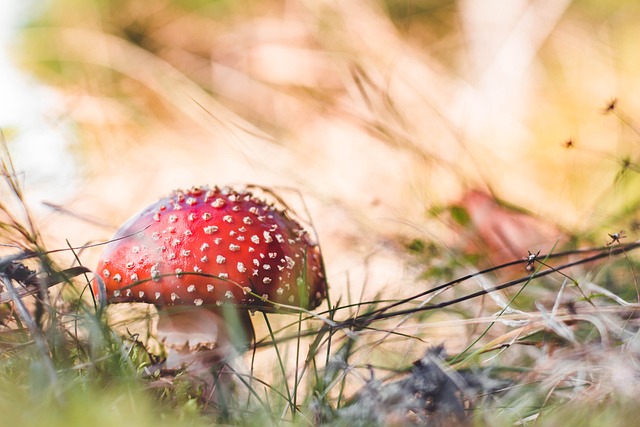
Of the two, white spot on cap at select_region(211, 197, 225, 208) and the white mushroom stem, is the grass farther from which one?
white spot on cap at select_region(211, 197, 225, 208)

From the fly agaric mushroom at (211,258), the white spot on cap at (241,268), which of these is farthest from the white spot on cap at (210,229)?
the white spot on cap at (241,268)

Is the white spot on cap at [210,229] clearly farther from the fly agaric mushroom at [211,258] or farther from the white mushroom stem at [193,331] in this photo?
the white mushroom stem at [193,331]

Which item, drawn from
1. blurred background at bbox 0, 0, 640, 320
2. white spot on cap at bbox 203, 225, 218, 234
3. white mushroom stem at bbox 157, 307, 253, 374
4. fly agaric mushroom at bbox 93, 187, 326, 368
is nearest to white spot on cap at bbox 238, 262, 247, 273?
fly agaric mushroom at bbox 93, 187, 326, 368

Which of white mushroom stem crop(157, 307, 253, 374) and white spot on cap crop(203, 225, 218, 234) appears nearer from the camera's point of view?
white spot on cap crop(203, 225, 218, 234)

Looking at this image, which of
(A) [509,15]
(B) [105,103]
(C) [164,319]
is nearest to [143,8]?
(B) [105,103]

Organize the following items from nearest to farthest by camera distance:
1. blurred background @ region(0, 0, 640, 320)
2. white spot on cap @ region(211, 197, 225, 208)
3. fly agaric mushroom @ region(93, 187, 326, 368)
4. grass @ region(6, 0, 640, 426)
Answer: grass @ region(6, 0, 640, 426) < fly agaric mushroom @ region(93, 187, 326, 368) < white spot on cap @ region(211, 197, 225, 208) < blurred background @ region(0, 0, 640, 320)

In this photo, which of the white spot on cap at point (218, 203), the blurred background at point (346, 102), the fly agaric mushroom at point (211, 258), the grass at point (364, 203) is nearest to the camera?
the grass at point (364, 203)

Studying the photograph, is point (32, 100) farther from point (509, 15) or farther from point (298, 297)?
point (509, 15)
